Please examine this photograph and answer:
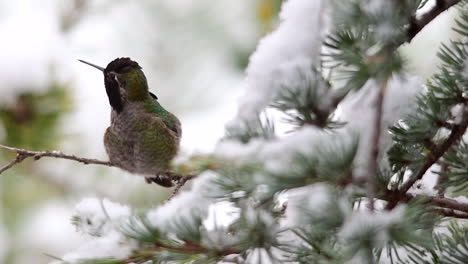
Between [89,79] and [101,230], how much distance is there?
331 cm

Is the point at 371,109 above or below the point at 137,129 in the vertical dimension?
below

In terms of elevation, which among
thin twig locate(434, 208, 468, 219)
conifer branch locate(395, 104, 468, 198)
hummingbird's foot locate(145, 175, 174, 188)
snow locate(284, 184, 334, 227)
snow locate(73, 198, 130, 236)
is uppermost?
hummingbird's foot locate(145, 175, 174, 188)

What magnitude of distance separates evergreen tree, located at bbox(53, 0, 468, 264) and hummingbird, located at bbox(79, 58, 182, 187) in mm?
1465

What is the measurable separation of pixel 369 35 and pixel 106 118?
12.9ft

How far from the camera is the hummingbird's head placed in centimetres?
327

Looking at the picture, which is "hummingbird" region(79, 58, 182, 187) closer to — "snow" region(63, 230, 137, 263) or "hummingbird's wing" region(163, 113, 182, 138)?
"hummingbird's wing" region(163, 113, 182, 138)

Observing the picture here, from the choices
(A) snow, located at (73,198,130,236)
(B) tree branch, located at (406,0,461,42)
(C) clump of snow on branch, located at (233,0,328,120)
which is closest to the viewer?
(C) clump of snow on branch, located at (233,0,328,120)

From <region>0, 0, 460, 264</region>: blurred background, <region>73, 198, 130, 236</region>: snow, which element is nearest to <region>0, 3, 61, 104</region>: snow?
<region>0, 0, 460, 264</region>: blurred background

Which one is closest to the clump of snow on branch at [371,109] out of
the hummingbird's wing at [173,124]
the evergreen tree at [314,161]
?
the evergreen tree at [314,161]

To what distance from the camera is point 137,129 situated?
320cm

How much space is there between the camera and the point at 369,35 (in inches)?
53.0

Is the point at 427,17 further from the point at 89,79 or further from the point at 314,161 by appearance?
the point at 89,79

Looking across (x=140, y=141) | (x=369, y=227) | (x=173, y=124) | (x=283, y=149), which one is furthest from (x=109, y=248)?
(x=173, y=124)

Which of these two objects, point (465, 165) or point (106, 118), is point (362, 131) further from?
point (106, 118)
